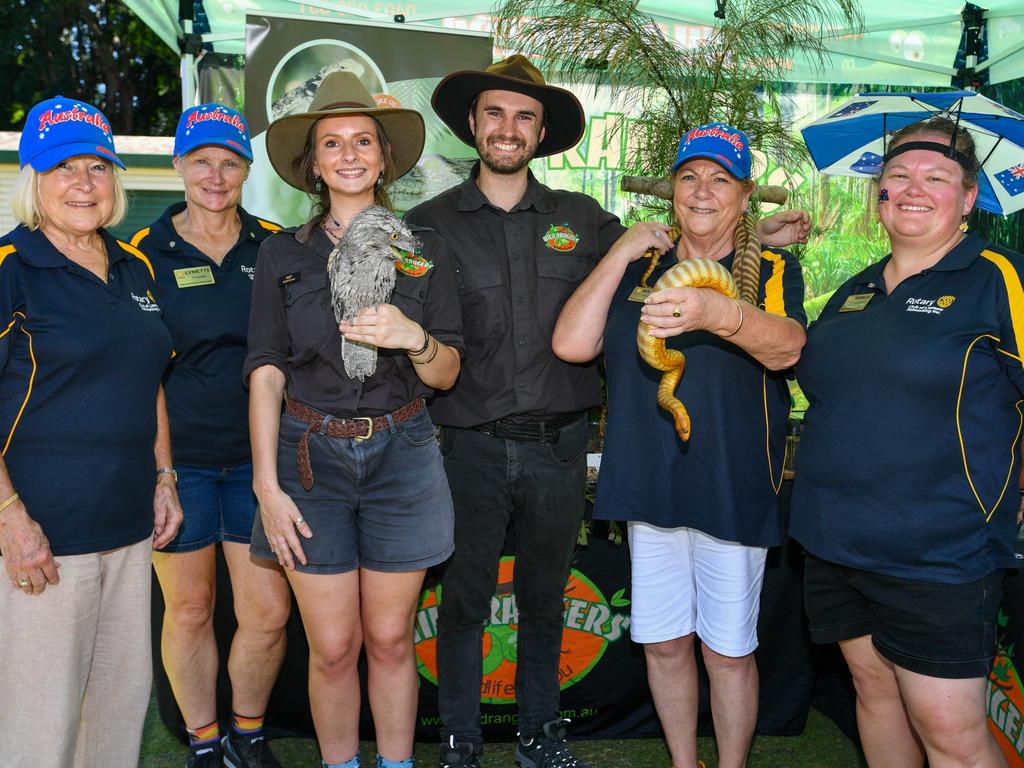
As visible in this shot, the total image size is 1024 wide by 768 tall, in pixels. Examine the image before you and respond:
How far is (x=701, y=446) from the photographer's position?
2924 mm

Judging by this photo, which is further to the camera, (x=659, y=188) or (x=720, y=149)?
(x=659, y=188)

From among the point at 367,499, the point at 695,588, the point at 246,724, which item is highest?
the point at 367,499

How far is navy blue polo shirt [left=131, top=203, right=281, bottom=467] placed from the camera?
319 centimetres

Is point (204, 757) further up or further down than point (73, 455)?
further down

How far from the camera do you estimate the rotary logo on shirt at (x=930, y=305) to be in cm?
245

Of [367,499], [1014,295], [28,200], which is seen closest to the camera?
[1014,295]

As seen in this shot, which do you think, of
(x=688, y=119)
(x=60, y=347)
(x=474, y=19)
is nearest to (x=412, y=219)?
(x=60, y=347)

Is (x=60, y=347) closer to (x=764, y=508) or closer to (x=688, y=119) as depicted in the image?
(x=764, y=508)

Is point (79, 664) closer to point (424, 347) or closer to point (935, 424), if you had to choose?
point (424, 347)

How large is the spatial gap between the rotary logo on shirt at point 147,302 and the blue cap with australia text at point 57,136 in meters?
0.41

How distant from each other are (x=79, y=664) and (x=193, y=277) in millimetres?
1338

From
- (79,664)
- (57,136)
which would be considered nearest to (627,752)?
(79,664)

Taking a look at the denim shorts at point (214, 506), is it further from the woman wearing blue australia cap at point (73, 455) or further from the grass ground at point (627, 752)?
the grass ground at point (627, 752)

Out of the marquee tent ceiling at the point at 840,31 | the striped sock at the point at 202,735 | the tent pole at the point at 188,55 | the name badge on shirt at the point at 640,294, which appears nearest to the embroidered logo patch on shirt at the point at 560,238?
the name badge on shirt at the point at 640,294
